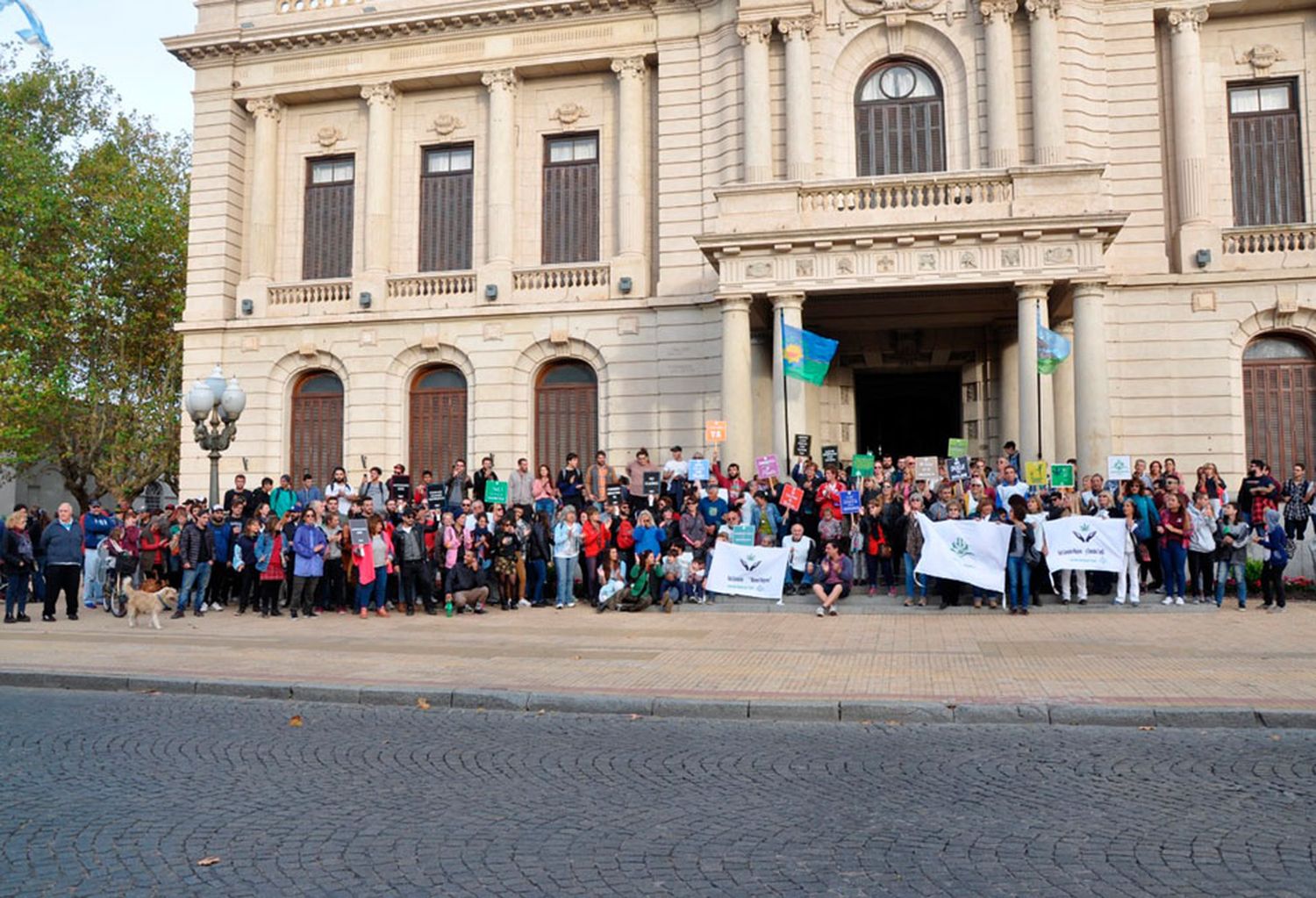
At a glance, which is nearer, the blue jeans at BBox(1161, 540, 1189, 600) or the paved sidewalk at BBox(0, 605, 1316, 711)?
the paved sidewalk at BBox(0, 605, 1316, 711)

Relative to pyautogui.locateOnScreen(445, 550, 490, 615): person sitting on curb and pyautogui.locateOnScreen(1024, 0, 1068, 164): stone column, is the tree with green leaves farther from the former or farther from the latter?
pyautogui.locateOnScreen(1024, 0, 1068, 164): stone column

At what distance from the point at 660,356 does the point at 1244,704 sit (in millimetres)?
17410

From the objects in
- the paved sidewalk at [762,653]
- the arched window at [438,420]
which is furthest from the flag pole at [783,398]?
the arched window at [438,420]

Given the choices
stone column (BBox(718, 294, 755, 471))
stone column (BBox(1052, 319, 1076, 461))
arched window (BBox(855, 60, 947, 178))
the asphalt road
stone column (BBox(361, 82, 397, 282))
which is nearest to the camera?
the asphalt road

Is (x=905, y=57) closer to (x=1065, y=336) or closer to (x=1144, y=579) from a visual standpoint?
(x=1065, y=336)

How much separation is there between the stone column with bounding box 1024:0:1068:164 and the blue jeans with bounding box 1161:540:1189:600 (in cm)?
1002

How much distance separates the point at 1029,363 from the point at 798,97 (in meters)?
8.49

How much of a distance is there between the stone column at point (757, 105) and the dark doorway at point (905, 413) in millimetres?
5767

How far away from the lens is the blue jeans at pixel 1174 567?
15.8 m

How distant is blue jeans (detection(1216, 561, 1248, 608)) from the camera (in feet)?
50.8

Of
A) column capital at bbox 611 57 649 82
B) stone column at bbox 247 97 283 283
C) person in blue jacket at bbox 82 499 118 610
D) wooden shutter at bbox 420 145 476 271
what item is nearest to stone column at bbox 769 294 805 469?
column capital at bbox 611 57 649 82

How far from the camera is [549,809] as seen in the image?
6.07 m

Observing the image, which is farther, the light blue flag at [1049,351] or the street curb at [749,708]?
the light blue flag at [1049,351]

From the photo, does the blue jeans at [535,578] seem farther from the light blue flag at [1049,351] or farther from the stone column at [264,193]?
the stone column at [264,193]
